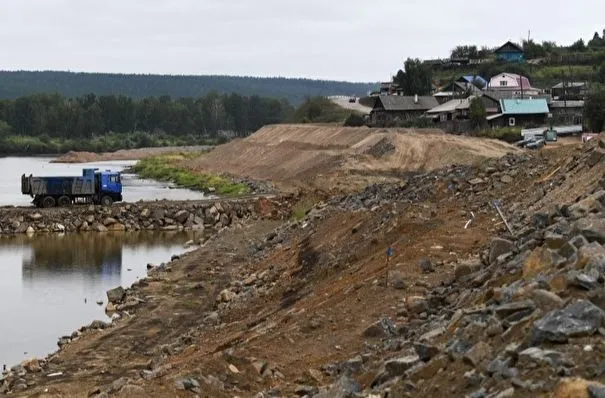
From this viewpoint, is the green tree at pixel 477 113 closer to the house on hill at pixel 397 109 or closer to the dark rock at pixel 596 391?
the house on hill at pixel 397 109

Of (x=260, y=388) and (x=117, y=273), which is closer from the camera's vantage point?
(x=260, y=388)

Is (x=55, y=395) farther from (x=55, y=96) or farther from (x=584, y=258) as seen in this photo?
(x=55, y=96)

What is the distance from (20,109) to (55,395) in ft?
→ 551

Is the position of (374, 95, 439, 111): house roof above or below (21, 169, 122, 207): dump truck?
above

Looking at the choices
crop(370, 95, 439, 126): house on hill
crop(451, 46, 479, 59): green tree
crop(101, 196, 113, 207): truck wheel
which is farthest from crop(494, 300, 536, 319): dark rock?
crop(451, 46, 479, 59): green tree

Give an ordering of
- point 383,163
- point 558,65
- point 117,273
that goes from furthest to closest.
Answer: point 558,65 < point 383,163 < point 117,273

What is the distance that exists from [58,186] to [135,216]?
15.5ft

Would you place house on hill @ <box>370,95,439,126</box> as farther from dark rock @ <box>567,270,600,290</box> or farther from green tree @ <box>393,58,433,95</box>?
dark rock @ <box>567,270,600,290</box>

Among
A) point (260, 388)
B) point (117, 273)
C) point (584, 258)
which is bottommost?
point (117, 273)

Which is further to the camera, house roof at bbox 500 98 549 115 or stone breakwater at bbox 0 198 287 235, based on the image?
house roof at bbox 500 98 549 115

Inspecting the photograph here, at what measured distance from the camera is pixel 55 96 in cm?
18688

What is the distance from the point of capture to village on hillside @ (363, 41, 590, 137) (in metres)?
80.8

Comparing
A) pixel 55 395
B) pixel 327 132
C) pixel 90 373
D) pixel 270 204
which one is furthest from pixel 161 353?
pixel 327 132

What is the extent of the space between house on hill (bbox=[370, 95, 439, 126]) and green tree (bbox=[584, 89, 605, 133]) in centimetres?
2641
